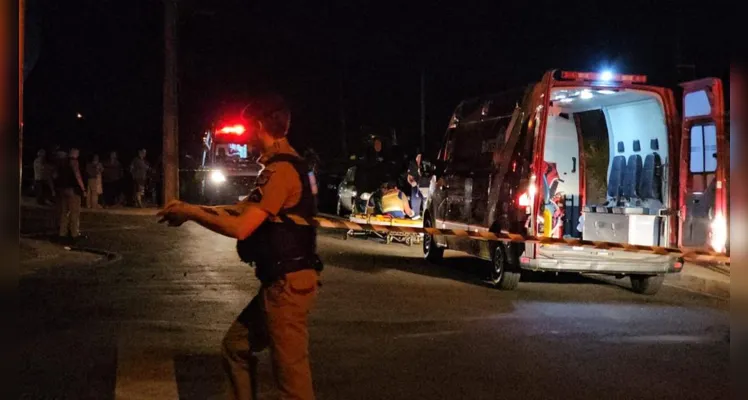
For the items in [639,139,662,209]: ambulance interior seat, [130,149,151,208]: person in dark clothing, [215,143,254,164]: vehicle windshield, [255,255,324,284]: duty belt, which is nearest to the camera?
[255,255,324,284]: duty belt

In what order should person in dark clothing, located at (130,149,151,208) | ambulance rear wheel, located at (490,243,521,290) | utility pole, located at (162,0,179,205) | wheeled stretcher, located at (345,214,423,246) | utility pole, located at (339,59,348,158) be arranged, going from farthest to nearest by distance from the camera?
utility pole, located at (339,59,348,158), person in dark clothing, located at (130,149,151,208), utility pole, located at (162,0,179,205), wheeled stretcher, located at (345,214,423,246), ambulance rear wheel, located at (490,243,521,290)

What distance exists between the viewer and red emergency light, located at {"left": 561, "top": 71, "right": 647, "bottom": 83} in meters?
11.1

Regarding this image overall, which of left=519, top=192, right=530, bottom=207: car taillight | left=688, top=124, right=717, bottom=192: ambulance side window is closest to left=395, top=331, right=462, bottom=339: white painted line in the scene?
left=519, top=192, right=530, bottom=207: car taillight

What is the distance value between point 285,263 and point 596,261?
7012 mm

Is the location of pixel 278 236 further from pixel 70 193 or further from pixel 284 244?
pixel 70 193

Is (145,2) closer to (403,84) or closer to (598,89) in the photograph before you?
(403,84)

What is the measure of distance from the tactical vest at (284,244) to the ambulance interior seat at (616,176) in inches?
334

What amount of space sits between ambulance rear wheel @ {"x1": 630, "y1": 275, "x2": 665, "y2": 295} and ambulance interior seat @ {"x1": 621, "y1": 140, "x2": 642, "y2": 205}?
0.99 m

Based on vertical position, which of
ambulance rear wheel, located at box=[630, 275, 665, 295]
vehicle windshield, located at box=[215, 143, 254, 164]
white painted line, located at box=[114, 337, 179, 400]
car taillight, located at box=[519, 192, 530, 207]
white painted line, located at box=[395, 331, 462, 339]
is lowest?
white painted line, located at box=[114, 337, 179, 400]

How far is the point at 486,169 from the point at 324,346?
4.69m

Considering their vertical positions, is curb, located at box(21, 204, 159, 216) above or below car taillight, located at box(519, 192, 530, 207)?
below

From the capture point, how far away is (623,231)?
12203mm

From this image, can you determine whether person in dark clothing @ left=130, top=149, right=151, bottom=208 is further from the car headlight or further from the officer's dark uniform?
the officer's dark uniform

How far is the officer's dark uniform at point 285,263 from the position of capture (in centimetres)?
502
